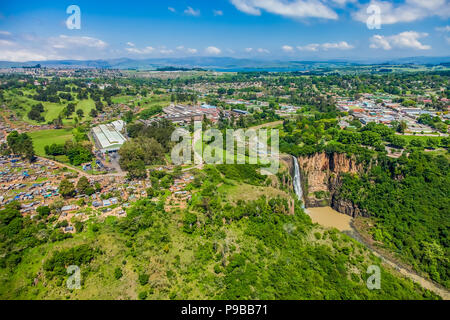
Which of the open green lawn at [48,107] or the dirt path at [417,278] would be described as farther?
the open green lawn at [48,107]

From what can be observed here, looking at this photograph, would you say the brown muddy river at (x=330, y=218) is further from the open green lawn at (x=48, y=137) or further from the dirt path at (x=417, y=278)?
the open green lawn at (x=48, y=137)

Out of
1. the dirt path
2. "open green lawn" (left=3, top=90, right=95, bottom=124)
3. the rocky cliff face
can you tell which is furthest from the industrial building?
the dirt path

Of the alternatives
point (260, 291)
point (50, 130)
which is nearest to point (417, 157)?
point (260, 291)

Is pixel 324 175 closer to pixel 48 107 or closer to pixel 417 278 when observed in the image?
pixel 417 278

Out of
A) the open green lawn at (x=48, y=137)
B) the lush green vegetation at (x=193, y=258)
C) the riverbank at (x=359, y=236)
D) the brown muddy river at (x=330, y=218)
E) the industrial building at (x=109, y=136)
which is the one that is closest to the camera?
the lush green vegetation at (x=193, y=258)

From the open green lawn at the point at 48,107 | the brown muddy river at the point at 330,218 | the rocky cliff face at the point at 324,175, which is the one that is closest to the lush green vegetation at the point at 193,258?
the brown muddy river at the point at 330,218

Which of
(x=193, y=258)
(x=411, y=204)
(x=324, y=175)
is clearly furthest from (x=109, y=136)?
(x=411, y=204)

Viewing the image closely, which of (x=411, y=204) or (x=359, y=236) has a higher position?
(x=411, y=204)
